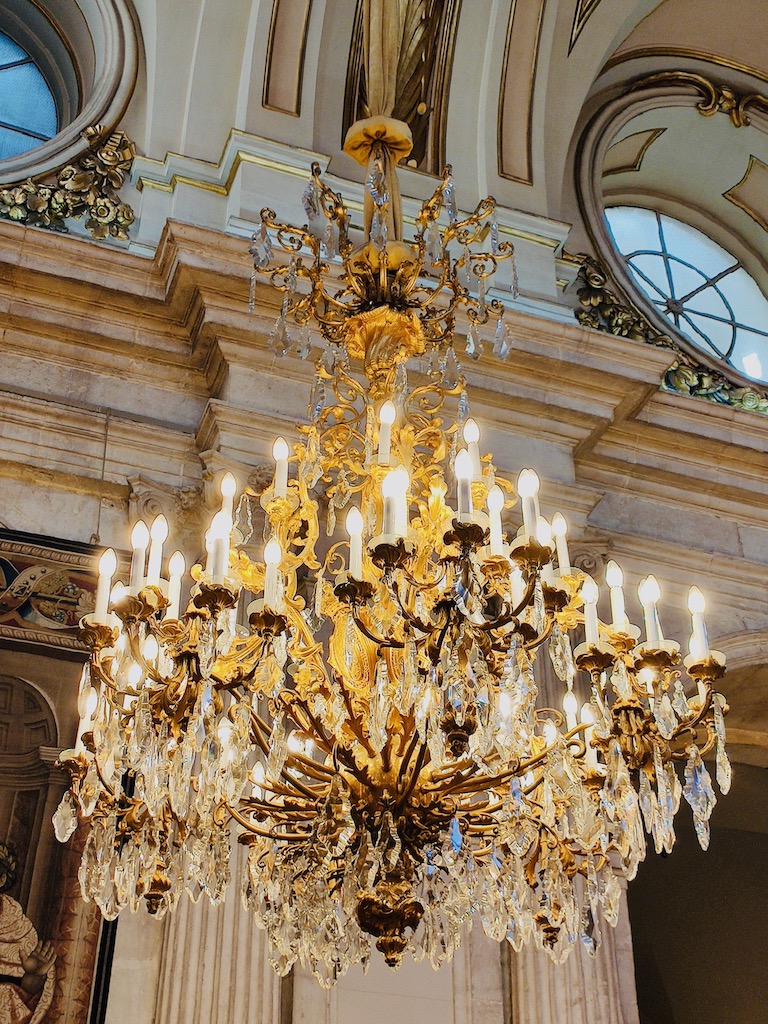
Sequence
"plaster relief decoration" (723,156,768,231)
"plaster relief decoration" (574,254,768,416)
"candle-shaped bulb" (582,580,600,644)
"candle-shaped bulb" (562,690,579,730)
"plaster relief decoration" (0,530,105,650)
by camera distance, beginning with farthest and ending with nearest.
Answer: "plaster relief decoration" (723,156,768,231) → "plaster relief decoration" (574,254,768,416) → "plaster relief decoration" (0,530,105,650) → "candle-shaped bulb" (562,690,579,730) → "candle-shaped bulb" (582,580,600,644)

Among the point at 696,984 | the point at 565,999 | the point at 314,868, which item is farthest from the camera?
the point at 696,984

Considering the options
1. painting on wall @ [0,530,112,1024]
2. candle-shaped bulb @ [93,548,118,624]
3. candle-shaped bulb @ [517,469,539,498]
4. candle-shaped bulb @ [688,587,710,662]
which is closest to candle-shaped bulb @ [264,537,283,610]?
candle-shaped bulb @ [93,548,118,624]

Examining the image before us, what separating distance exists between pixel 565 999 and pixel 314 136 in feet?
15.0

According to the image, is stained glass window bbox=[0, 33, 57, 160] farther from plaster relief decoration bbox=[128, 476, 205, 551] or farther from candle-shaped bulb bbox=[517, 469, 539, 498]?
candle-shaped bulb bbox=[517, 469, 539, 498]

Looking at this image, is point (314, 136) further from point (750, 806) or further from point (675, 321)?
point (750, 806)

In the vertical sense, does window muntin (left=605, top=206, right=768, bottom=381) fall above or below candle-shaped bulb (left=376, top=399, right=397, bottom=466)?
above

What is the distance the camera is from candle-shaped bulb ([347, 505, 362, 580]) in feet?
12.5

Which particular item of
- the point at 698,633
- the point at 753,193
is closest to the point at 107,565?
the point at 698,633

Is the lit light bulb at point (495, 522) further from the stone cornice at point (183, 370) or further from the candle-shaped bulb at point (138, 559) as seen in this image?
the stone cornice at point (183, 370)

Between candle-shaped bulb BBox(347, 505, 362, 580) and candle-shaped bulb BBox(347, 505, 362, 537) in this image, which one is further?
candle-shaped bulb BBox(347, 505, 362, 537)

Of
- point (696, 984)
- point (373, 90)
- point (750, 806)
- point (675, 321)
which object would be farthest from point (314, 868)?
point (675, 321)

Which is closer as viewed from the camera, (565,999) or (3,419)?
(565,999)

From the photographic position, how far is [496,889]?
4.11m

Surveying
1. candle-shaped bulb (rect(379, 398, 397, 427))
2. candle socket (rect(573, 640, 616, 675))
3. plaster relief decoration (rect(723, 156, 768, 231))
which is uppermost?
plaster relief decoration (rect(723, 156, 768, 231))
